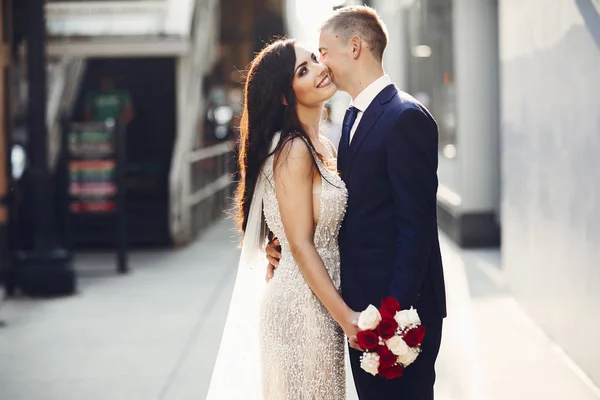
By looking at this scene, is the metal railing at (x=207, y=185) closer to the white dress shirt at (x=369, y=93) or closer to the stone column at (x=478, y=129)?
the stone column at (x=478, y=129)

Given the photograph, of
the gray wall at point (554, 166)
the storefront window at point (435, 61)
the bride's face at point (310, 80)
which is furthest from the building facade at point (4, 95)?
the bride's face at point (310, 80)

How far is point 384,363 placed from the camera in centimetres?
317

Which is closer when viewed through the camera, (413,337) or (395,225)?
(413,337)

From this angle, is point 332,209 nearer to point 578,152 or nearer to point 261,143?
point 261,143

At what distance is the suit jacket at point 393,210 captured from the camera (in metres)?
3.23

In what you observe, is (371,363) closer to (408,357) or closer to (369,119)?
(408,357)

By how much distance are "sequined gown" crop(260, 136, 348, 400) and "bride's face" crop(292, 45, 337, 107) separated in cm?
25

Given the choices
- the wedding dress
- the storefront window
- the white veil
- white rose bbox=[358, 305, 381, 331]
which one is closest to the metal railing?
the storefront window

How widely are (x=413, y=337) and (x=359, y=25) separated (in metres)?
1.11

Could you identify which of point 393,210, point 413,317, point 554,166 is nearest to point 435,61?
point 554,166

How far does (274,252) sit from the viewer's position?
13.0ft

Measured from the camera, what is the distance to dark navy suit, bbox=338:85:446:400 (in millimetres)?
3234

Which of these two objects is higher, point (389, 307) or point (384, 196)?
point (384, 196)

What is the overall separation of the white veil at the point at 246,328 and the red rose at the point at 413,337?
2.91 feet
